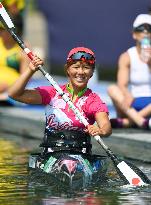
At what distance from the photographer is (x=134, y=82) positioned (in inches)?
522

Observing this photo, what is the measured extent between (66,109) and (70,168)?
0.81 m

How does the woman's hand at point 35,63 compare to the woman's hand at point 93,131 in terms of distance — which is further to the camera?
the woman's hand at point 35,63

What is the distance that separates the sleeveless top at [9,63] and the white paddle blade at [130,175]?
6033 mm

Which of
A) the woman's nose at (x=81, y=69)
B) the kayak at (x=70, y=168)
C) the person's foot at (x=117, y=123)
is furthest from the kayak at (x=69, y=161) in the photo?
the person's foot at (x=117, y=123)

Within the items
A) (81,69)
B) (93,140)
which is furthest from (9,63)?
(81,69)

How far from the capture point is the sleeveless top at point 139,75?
43.3 feet

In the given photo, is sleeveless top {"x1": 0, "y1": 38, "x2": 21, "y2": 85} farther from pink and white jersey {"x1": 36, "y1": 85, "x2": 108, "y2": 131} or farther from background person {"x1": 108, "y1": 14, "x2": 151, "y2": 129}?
pink and white jersey {"x1": 36, "y1": 85, "x2": 108, "y2": 131}

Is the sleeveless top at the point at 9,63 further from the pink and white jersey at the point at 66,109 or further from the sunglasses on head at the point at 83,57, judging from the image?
the sunglasses on head at the point at 83,57

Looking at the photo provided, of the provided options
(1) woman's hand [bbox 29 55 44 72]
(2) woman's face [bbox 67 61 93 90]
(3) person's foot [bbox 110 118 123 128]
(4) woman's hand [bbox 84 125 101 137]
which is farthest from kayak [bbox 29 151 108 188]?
(3) person's foot [bbox 110 118 123 128]

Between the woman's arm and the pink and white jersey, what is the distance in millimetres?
72

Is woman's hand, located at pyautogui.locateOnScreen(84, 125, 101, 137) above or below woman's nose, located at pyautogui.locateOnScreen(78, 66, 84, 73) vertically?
below

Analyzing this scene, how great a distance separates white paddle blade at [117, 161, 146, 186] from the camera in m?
9.28

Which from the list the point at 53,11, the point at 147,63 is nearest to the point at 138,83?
the point at 147,63

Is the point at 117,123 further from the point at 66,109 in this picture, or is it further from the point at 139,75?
the point at 66,109
